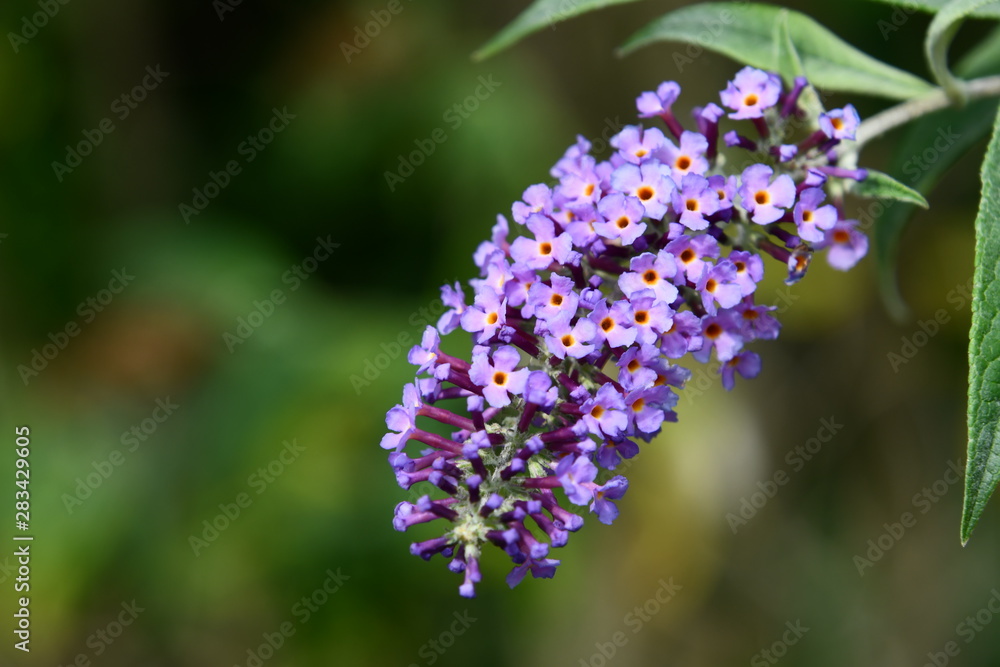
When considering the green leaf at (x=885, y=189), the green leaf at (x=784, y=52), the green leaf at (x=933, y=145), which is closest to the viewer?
the green leaf at (x=885, y=189)

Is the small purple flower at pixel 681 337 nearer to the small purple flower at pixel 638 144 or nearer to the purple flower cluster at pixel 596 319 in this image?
the purple flower cluster at pixel 596 319

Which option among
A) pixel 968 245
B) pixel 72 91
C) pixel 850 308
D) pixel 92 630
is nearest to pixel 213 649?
A: pixel 92 630

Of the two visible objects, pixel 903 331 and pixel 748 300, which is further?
pixel 903 331

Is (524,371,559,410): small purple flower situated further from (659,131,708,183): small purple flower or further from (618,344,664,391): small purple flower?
(659,131,708,183): small purple flower

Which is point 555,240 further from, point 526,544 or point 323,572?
point 323,572

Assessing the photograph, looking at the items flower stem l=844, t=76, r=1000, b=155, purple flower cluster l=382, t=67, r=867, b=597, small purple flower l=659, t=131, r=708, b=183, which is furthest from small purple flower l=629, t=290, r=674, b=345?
flower stem l=844, t=76, r=1000, b=155

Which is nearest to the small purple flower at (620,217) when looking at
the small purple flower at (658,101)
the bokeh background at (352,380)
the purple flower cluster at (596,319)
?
the purple flower cluster at (596,319)

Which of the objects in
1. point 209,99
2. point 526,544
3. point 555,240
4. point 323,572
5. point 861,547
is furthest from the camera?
point 209,99
